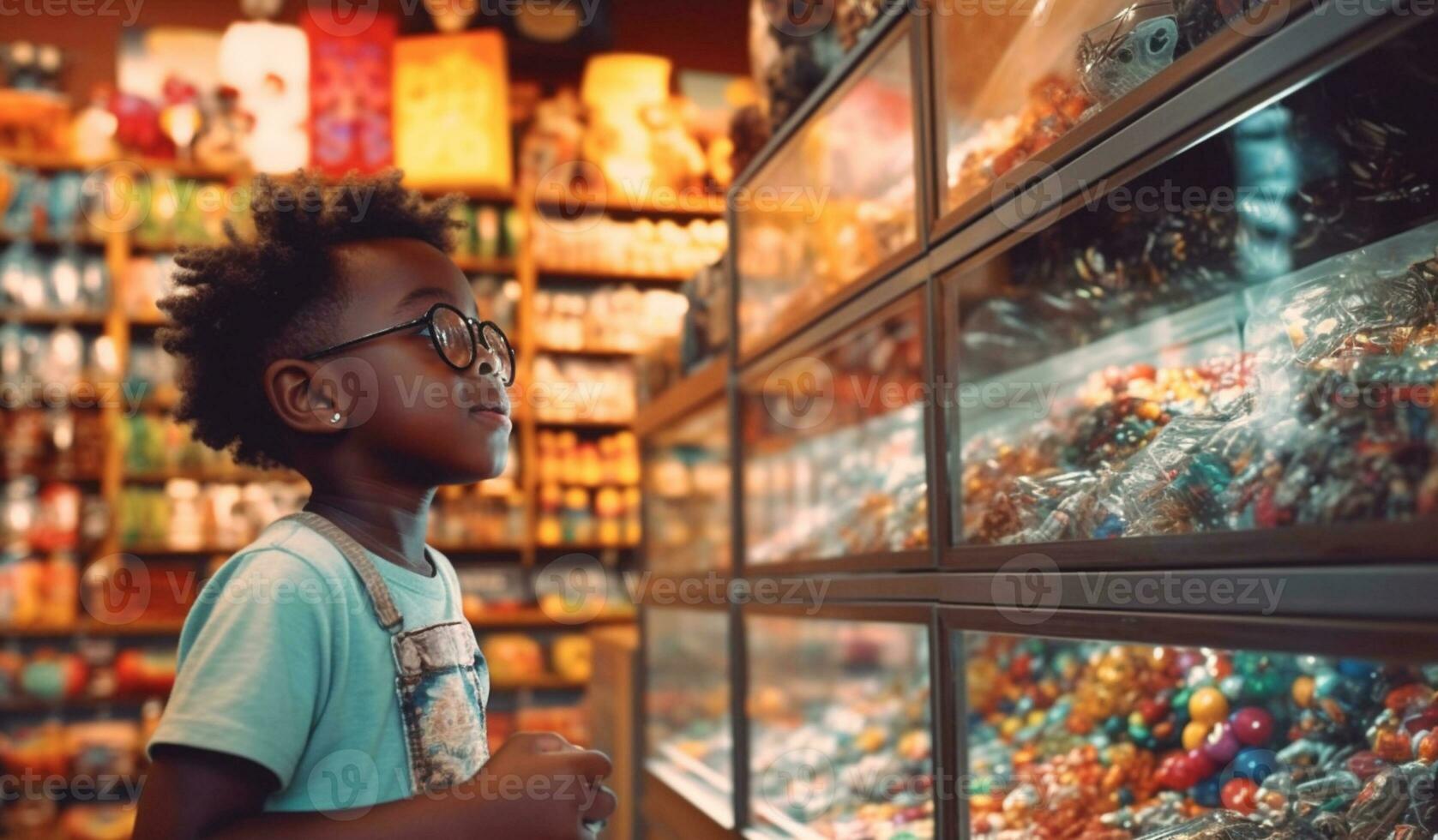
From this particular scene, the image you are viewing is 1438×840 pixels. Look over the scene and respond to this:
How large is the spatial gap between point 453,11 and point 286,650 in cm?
503

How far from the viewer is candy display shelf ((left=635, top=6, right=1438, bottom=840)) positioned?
95 centimetres

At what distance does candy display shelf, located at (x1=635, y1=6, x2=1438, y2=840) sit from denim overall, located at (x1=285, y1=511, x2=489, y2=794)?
60 cm

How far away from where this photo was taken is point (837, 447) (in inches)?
105

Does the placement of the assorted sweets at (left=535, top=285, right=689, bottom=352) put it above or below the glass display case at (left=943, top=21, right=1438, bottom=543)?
above

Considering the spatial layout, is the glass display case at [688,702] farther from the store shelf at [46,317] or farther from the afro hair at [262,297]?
the store shelf at [46,317]

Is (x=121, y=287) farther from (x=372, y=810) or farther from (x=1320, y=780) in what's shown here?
(x=1320, y=780)

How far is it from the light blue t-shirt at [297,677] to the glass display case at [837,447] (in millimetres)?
933

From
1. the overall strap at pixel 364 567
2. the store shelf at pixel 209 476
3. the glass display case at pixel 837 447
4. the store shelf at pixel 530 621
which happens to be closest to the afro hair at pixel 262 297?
the overall strap at pixel 364 567

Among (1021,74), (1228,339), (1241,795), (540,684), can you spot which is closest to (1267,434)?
(1228,339)

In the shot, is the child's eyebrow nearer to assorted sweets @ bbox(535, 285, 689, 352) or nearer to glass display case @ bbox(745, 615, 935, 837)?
glass display case @ bbox(745, 615, 935, 837)

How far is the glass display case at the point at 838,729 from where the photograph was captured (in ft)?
6.73

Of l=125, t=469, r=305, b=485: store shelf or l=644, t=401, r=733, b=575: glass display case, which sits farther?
l=125, t=469, r=305, b=485: store shelf

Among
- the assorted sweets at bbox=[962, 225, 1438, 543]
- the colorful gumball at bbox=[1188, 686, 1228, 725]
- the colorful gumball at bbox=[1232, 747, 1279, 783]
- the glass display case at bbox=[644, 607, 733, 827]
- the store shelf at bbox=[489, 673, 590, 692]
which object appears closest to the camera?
the assorted sweets at bbox=[962, 225, 1438, 543]

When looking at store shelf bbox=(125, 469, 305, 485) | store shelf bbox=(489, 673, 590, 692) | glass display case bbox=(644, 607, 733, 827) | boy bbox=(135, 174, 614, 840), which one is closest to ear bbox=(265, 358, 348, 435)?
boy bbox=(135, 174, 614, 840)
